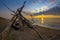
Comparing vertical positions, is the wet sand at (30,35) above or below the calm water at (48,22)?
below

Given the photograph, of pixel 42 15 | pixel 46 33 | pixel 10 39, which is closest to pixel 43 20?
pixel 42 15

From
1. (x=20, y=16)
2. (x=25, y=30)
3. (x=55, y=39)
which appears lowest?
(x=55, y=39)

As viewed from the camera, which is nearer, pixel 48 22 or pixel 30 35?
pixel 30 35

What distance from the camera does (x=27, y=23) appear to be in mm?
9297

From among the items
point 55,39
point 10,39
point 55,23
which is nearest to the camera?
point 10,39

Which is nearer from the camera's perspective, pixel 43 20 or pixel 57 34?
pixel 57 34

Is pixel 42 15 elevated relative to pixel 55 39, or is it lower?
elevated

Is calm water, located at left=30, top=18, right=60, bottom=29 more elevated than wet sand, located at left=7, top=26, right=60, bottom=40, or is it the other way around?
calm water, located at left=30, top=18, right=60, bottom=29

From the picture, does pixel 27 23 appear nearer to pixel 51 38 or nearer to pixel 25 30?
pixel 25 30

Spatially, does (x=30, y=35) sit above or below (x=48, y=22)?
below

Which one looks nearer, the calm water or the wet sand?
the wet sand

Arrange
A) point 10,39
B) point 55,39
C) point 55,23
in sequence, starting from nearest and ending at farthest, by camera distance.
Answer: point 10,39 → point 55,39 → point 55,23

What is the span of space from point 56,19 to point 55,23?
0.35 meters

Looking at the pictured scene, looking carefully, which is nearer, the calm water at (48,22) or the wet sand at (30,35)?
the wet sand at (30,35)
